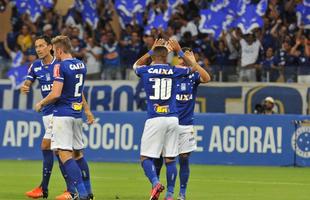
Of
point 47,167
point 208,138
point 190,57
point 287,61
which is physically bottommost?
point 47,167

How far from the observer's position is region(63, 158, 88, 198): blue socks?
14352 mm

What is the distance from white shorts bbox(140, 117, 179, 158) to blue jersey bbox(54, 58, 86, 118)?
1.06m

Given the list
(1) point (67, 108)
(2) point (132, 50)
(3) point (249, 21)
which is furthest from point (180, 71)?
(2) point (132, 50)

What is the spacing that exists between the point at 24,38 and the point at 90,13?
2.22 m

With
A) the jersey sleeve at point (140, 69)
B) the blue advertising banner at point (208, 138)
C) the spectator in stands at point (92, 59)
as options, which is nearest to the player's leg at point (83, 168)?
the jersey sleeve at point (140, 69)

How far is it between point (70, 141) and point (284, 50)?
44.6ft

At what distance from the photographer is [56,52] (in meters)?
14.6

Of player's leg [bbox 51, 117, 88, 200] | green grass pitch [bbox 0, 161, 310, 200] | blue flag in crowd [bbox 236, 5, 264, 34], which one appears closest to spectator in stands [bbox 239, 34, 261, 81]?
blue flag in crowd [bbox 236, 5, 264, 34]

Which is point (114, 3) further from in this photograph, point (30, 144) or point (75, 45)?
point (30, 144)

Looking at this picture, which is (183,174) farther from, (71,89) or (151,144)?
(71,89)

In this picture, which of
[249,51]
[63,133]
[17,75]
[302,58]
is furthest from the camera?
[17,75]

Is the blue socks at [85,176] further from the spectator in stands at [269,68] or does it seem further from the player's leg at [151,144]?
the spectator in stands at [269,68]

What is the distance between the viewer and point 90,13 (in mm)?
31172


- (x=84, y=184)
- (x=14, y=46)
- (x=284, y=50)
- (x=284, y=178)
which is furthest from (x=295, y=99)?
(x=84, y=184)
